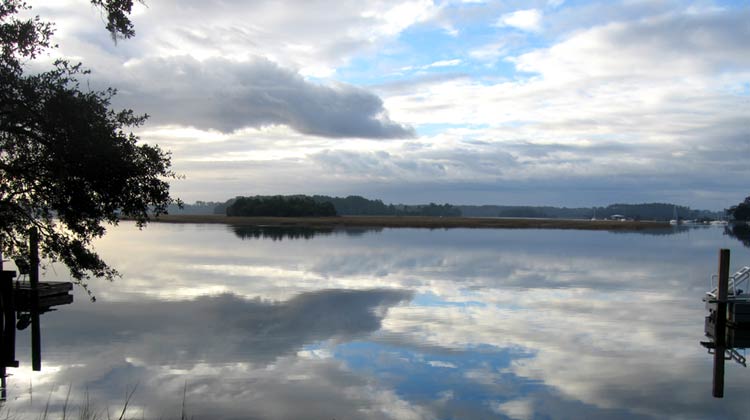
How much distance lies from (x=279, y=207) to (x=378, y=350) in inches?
3972

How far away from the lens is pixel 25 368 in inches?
474

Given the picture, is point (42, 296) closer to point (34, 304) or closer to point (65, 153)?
point (34, 304)

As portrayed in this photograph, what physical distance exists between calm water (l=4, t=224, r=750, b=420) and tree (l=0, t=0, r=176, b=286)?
329 cm

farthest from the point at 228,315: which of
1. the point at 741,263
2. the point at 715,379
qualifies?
the point at 741,263

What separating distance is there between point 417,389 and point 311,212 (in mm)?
104524

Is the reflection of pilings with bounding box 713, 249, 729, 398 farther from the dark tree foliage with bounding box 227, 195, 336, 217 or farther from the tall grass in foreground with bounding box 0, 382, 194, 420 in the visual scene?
the dark tree foliage with bounding box 227, 195, 336, 217

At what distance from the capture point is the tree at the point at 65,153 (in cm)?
810

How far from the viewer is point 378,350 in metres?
13.6

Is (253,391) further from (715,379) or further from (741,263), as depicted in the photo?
(741,263)

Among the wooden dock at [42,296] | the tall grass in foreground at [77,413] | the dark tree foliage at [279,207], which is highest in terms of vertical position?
the dark tree foliage at [279,207]

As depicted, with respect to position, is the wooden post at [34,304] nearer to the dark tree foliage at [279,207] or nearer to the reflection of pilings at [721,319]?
the reflection of pilings at [721,319]

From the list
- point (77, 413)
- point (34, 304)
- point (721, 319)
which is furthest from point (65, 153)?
point (721, 319)

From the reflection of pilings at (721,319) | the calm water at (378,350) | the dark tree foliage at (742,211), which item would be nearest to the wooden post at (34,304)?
the calm water at (378,350)

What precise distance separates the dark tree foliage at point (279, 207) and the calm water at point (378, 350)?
85.0 meters
